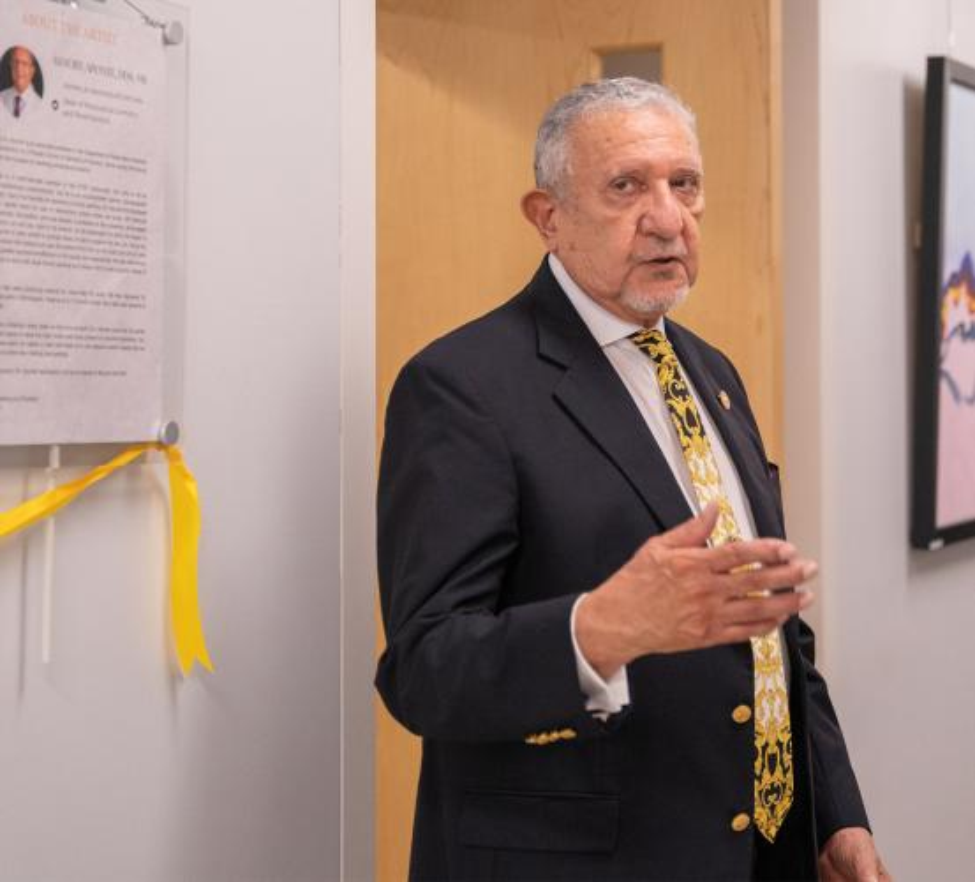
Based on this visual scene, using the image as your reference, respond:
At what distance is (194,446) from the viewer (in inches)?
56.8

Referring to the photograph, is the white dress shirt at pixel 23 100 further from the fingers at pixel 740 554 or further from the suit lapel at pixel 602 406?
the fingers at pixel 740 554

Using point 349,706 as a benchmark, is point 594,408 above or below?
above

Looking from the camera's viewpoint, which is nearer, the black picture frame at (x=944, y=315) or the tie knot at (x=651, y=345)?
the tie knot at (x=651, y=345)

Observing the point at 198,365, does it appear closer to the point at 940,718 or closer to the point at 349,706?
the point at 349,706

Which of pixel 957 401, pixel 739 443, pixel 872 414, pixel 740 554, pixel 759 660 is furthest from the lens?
pixel 957 401

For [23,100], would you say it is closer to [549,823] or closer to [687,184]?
[687,184]

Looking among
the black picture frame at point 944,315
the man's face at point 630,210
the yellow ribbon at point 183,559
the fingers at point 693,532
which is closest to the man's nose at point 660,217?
the man's face at point 630,210

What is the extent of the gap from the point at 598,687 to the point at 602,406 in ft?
1.09

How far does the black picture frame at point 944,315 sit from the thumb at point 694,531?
1709mm

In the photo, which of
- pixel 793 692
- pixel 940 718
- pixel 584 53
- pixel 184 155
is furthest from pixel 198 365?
pixel 940 718

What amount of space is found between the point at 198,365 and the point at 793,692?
775 millimetres

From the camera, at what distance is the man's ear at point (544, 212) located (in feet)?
5.12

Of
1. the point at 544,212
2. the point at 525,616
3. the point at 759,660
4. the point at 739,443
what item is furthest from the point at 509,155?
the point at 525,616

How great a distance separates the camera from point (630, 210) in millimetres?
1506
